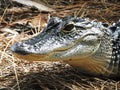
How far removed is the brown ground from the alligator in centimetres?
12

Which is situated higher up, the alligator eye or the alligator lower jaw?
the alligator eye

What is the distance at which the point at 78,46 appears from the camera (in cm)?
275

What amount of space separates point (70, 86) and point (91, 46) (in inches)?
13.8

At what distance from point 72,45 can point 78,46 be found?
0.06 metres

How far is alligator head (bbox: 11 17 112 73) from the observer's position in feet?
8.25

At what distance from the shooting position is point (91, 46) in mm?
2818

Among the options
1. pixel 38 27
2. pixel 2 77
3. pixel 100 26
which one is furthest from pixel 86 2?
pixel 2 77

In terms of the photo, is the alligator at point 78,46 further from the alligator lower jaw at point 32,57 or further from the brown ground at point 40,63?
the brown ground at point 40,63

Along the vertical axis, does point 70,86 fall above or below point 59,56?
below

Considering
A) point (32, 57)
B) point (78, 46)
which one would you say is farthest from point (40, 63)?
point (32, 57)

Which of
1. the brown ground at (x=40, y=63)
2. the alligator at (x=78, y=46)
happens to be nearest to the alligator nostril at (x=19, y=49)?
the alligator at (x=78, y=46)

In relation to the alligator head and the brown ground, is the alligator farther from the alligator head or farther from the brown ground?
the brown ground

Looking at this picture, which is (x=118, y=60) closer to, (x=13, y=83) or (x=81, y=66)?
(x=81, y=66)

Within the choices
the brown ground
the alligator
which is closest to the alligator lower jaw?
the alligator
